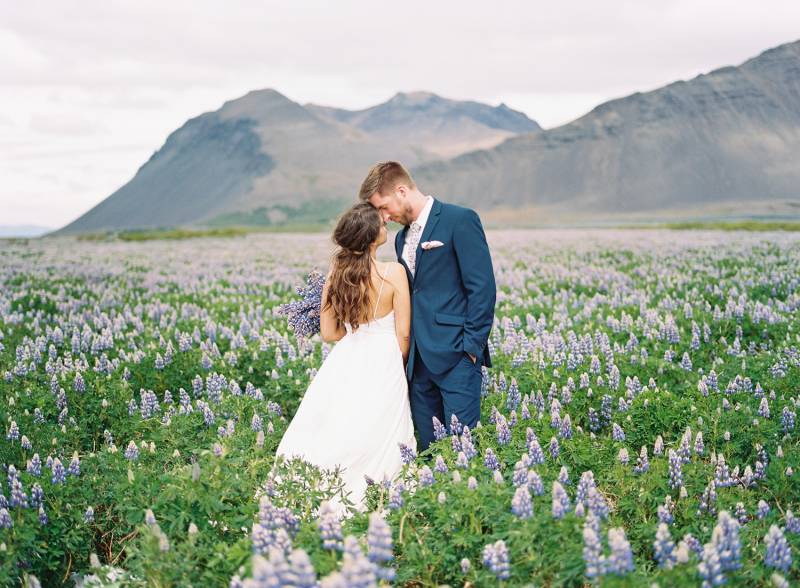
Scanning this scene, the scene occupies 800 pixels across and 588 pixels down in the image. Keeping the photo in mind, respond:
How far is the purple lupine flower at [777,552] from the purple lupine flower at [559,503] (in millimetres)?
1032

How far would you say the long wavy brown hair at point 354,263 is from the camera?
5.52m

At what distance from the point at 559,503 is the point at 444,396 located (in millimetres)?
2039

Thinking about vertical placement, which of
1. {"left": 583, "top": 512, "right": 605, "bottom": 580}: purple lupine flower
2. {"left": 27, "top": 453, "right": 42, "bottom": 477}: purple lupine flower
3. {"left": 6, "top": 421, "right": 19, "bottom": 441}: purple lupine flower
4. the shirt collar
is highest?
the shirt collar

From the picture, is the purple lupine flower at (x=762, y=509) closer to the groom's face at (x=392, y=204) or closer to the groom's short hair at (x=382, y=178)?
the groom's face at (x=392, y=204)

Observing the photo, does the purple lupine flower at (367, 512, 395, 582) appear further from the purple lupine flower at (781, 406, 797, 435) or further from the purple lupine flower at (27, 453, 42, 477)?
the purple lupine flower at (781, 406, 797, 435)

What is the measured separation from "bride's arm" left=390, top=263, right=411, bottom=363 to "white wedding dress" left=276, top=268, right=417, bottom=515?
6 centimetres

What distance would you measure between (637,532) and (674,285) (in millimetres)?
8917

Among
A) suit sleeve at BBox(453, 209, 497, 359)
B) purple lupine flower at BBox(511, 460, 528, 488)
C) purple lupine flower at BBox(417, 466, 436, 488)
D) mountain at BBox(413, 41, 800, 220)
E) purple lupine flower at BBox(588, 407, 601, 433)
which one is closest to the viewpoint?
purple lupine flower at BBox(511, 460, 528, 488)

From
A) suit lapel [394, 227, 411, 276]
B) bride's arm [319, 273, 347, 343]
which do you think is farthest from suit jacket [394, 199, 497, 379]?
bride's arm [319, 273, 347, 343]

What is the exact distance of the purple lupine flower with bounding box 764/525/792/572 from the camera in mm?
3586

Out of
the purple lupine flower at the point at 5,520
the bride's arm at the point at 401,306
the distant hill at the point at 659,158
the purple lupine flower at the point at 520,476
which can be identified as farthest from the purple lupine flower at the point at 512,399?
the distant hill at the point at 659,158

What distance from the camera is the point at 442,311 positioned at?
5758 millimetres

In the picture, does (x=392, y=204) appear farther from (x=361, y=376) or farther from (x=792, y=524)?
(x=792, y=524)

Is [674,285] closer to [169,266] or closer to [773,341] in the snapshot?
[773,341]
